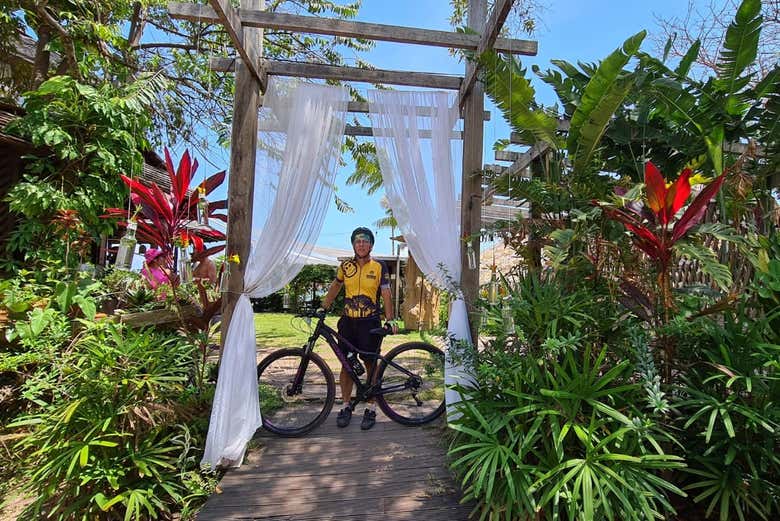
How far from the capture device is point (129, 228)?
2.35 m

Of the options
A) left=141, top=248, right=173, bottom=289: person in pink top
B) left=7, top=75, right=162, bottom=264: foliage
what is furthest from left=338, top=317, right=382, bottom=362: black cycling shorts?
left=7, top=75, right=162, bottom=264: foliage

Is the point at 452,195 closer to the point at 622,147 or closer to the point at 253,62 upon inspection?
the point at 622,147

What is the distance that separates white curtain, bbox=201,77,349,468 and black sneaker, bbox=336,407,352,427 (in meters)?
0.69

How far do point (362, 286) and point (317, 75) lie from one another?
1.81 m

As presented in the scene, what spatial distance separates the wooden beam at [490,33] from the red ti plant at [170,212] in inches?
89.8

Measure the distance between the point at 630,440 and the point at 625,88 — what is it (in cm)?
190

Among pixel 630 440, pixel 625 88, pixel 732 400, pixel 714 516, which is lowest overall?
pixel 714 516

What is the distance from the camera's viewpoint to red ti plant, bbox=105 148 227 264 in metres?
2.76

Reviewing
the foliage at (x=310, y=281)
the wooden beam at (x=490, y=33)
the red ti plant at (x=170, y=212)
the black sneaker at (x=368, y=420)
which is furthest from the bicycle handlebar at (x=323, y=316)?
the foliage at (x=310, y=281)

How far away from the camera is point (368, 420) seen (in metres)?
3.02

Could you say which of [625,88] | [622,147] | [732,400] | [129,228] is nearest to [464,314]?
[732,400]

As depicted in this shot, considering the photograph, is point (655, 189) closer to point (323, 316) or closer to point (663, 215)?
point (663, 215)

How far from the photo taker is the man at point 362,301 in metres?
3.04

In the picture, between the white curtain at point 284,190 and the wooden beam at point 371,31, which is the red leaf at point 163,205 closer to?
the white curtain at point 284,190
